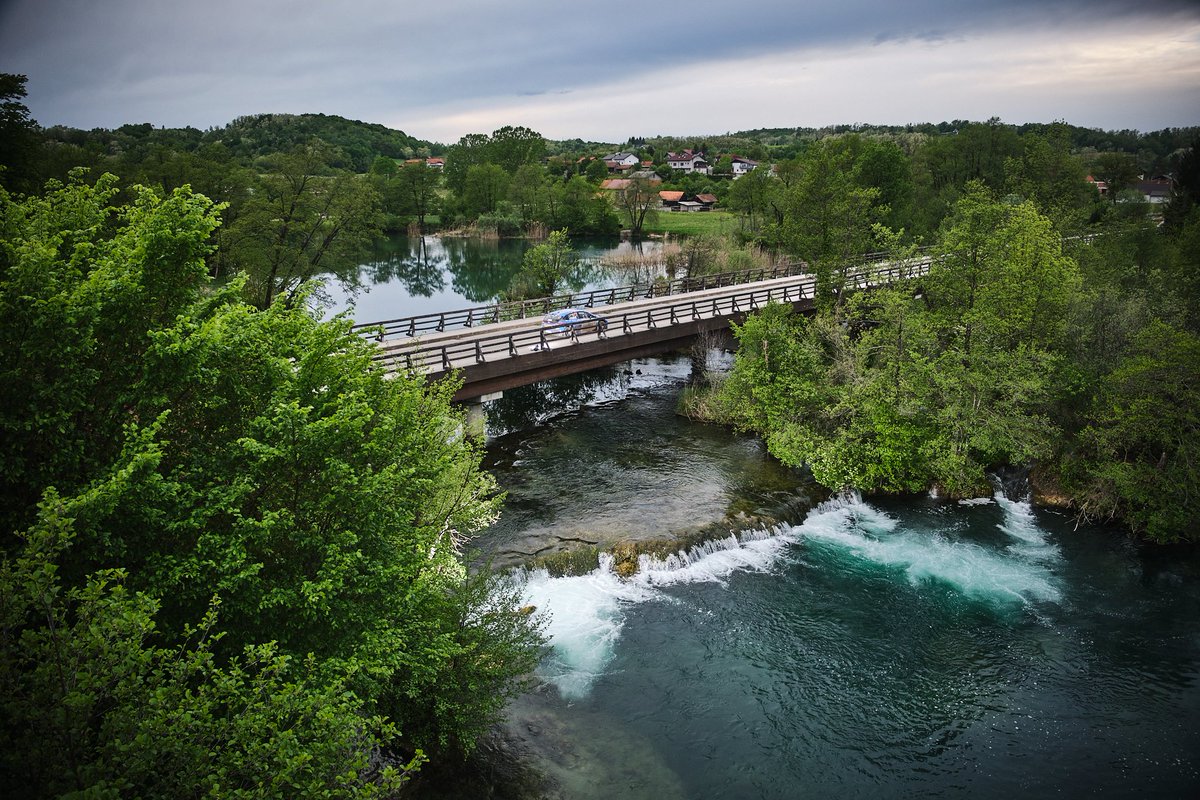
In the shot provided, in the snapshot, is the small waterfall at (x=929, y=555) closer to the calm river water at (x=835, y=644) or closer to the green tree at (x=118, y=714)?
the calm river water at (x=835, y=644)

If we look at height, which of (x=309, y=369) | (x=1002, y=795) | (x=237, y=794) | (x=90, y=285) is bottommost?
(x=1002, y=795)

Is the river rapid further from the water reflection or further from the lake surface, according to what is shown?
the water reflection

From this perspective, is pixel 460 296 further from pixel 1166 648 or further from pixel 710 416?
pixel 1166 648

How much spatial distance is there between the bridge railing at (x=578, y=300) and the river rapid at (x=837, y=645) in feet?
44.3

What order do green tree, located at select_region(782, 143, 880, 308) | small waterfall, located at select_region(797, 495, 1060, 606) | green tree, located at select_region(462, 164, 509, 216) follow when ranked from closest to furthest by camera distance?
small waterfall, located at select_region(797, 495, 1060, 606) → green tree, located at select_region(782, 143, 880, 308) → green tree, located at select_region(462, 164, 509, 216)

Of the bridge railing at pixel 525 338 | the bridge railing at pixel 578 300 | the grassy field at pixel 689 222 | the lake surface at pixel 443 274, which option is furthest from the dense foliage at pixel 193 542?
the grassy field at pixel 689 222

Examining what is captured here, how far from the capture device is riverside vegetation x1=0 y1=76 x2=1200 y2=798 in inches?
358

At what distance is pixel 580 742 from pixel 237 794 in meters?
10.2

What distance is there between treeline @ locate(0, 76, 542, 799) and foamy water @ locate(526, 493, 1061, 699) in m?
5.51

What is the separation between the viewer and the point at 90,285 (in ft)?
37.4

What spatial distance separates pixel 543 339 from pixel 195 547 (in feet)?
78.1

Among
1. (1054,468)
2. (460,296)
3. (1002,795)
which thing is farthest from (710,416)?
(460,296)

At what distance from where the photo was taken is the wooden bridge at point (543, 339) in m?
31.8

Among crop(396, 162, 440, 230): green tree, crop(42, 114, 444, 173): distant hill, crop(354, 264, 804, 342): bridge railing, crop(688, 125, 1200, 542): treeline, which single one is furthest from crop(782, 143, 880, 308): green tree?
crop(396, 162, 440, 230): green tree
